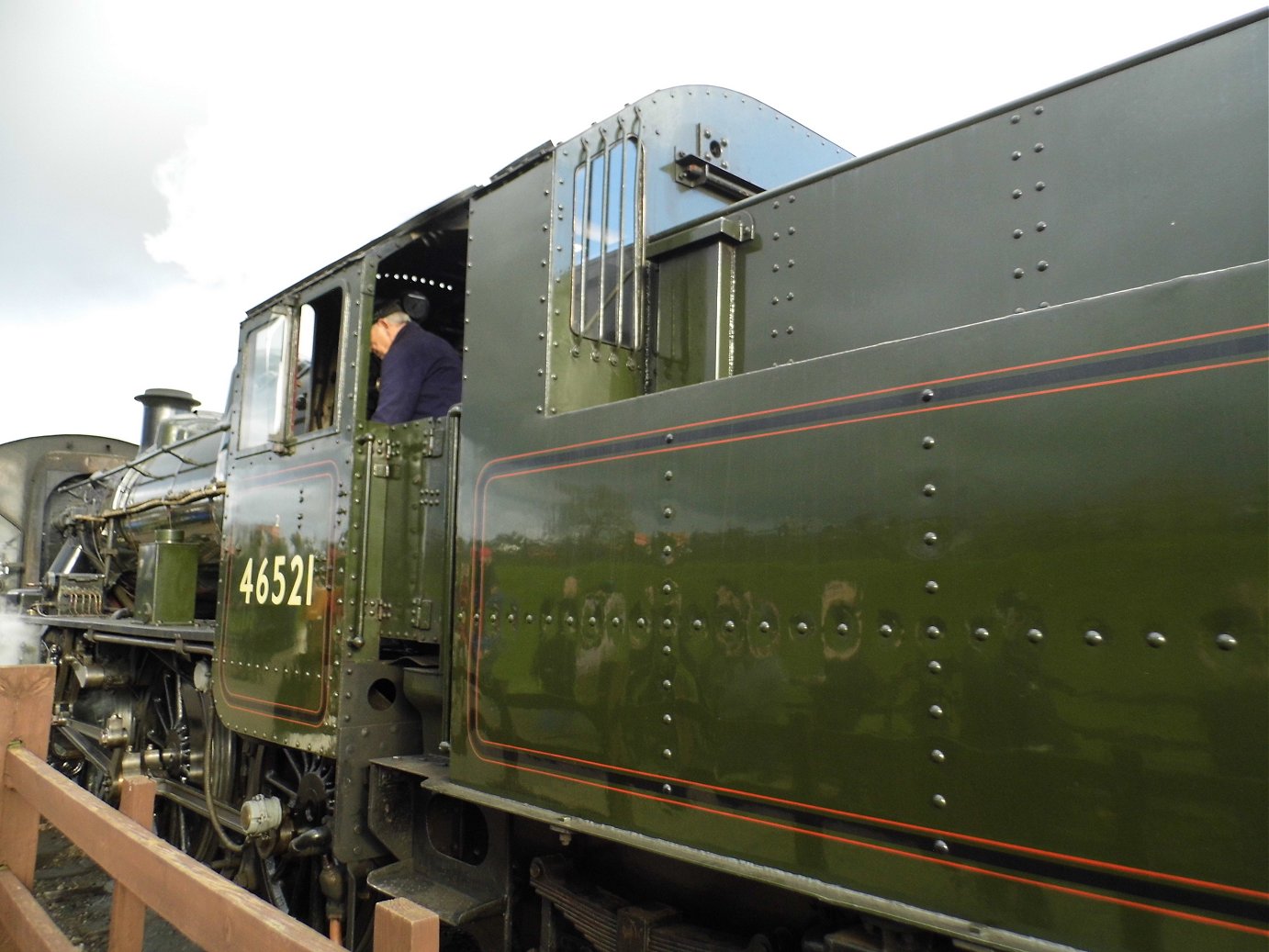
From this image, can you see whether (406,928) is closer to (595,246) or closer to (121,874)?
(121,874)

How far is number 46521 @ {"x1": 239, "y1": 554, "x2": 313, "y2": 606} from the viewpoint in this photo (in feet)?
11.4

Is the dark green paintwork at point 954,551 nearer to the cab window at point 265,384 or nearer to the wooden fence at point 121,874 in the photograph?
the wooden fence at point 121,874

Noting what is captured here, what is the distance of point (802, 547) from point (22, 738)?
292 cm

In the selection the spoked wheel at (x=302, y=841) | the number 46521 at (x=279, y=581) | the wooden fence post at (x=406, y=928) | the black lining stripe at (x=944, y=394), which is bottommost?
the spoked wheel at (x=302, y=841)

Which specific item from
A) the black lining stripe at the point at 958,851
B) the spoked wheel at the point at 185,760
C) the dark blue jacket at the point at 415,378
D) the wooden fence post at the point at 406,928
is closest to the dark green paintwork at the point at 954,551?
the black lining stripe at the point at 958,851

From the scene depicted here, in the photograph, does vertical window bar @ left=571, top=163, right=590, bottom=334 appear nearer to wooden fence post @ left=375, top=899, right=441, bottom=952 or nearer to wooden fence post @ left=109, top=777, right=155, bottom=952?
wooden fence post @ left=375, top=899, right=441, bottom=952

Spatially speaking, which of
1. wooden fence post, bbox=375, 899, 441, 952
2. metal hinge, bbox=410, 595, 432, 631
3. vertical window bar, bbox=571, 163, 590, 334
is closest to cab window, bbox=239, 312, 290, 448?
metal hinge, bbox=410, 595, 432, 631

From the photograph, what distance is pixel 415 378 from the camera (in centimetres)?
345

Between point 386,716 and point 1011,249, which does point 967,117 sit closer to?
point 1011,249

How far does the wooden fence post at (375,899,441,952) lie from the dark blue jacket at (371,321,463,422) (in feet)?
7.40

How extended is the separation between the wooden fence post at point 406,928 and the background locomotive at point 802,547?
71 centimetres

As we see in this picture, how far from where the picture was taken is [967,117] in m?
2.14

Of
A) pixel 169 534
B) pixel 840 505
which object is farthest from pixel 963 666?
pixel 169 534

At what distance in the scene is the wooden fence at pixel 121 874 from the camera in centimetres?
156
